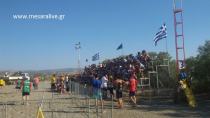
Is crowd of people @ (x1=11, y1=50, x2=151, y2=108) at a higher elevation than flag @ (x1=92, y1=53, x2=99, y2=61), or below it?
below

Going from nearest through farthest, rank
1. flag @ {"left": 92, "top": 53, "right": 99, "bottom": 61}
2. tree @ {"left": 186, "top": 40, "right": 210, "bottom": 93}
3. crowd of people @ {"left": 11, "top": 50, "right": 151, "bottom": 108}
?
crowd of people @ {"left": 11, "top": 50, "right": 151, "bottom": 108}, tree @ {"left": 186, "top": 40, "right": 210, "bottom": 93}, flag @ {"left": 92, "top": 53, "right": 99, "bottom": 61}

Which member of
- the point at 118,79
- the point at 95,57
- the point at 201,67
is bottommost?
the point at 118,79

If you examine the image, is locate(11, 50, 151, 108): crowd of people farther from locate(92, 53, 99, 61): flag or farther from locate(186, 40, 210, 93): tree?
locate(92, 53, 99, 61): flag

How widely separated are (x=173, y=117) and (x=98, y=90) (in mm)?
5241

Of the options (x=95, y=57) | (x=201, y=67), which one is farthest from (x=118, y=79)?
(x=95, y=57)

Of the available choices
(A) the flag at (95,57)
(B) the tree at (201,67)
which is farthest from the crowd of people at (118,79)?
(A) the flag at (95,57)

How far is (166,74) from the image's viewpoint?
3250cm

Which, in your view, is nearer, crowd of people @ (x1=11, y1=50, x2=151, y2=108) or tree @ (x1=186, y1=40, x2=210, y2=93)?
crowd of people @ (x1=11, y1=50, x2=151, y2=108)

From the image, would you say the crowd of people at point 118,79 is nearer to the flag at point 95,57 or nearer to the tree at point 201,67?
the tree at point 201,67

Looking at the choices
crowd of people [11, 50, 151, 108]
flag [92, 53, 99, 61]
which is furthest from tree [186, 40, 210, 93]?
flag [92, 53, 99, 61]

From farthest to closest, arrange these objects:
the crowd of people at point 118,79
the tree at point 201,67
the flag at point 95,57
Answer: the flag at point 95,57, the tree at point 201,67, the crowd of people at point 118,79

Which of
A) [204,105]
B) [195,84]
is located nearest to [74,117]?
[204,105]

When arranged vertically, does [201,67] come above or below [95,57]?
below

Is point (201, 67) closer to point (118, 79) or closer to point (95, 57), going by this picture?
point (118, 79)
